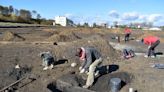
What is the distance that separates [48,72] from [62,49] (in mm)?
4069

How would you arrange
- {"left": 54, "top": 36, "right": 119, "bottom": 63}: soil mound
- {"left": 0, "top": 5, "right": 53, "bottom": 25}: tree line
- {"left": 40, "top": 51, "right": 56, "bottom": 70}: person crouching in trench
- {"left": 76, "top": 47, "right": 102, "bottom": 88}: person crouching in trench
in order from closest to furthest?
{"left": 76, "top": 47, "right": 102, "bottom": 88}: person crouching in trench → {"left": 40, "top": 51, "right": 56, "bottom": 70}: person crouching in trench → {"left": 54, "top": 36, "right": 119, "bottom": 63}: soil mound → {"left": 0, "top": 5, "right": 53, "bottom": 25}: tree line

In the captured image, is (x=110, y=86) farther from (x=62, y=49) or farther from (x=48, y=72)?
(x=62, y=49)

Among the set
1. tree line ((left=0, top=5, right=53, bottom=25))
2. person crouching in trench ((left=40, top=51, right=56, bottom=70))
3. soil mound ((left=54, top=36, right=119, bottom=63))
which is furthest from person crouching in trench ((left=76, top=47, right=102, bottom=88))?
tree line ((left=0, top=5, right=53, bottom=25))

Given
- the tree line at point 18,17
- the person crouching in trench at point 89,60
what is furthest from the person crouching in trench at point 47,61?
the tree line at point 18,17

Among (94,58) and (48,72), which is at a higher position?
(94,58)

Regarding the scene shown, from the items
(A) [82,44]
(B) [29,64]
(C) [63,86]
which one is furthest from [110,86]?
(A) [82,44]

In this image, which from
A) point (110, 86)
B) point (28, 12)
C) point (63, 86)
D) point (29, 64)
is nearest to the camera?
point (110, 86)

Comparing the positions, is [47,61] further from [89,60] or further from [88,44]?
[88,44]

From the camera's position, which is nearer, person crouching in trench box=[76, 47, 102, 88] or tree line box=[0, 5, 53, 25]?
person crouching in trench box=[76, 47, 102, 88]

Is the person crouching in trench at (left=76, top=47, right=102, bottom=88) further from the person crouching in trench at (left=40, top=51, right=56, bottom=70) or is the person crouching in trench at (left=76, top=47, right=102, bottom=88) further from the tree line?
the tree line

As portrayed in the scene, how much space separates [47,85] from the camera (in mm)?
12703

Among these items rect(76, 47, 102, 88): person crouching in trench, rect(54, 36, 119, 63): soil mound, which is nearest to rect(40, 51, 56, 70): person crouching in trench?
rect(54, 36, 119, 63): soil mound

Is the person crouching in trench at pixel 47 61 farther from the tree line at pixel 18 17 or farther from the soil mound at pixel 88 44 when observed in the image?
the tree line at pixel 18 17

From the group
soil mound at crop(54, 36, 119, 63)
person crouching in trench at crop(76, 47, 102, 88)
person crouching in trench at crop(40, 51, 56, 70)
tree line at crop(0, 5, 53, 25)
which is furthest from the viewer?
tree line at crop(0, 5, 53, 25)
